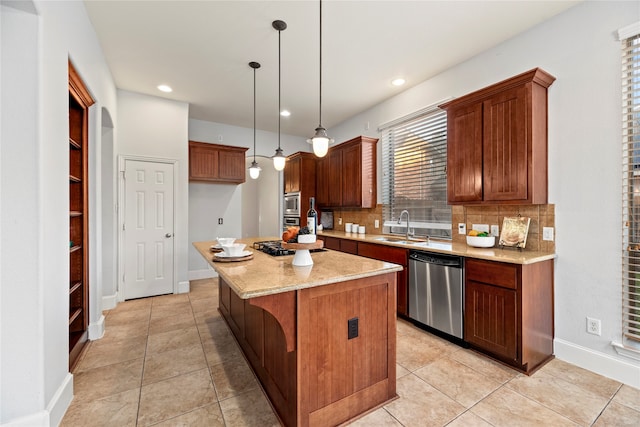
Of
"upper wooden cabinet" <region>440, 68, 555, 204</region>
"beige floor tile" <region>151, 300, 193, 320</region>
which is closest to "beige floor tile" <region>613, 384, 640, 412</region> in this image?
"upper wooden cabinet" <region>440, 68, 555, 204</region>

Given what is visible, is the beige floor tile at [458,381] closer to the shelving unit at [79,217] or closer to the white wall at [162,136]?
the shelving unit at [79,217]

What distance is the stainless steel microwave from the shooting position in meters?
5.45

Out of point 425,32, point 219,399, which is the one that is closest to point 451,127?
point 425,32

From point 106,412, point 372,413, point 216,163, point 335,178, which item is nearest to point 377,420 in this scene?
point 372,413

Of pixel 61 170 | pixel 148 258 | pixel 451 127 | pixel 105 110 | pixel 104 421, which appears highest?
pixel 105 110

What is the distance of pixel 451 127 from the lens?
3.00 meters

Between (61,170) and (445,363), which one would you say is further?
(445,363)

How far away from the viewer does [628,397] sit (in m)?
1.90

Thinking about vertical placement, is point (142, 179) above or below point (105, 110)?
below

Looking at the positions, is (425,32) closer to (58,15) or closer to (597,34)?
(597,34)

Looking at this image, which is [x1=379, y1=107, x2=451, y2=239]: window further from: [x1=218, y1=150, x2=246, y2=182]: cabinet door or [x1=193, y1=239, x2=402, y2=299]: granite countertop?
[x1=218, y1=150, x2=246, y2=182]: cabinet door

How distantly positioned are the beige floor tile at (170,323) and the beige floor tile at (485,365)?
9.03ft

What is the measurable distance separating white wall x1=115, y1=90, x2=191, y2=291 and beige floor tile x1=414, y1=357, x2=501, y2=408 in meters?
3.71

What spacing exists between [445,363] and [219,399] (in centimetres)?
178
